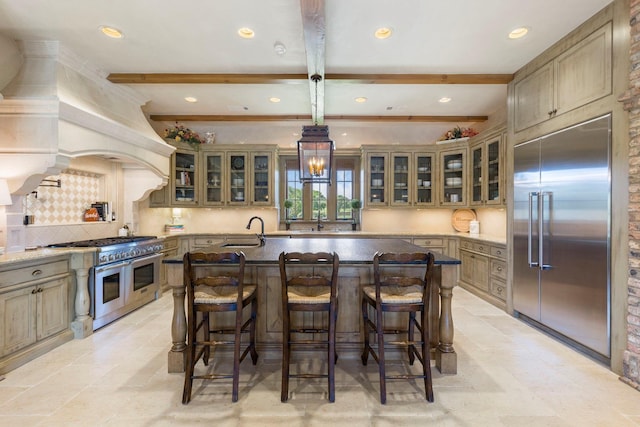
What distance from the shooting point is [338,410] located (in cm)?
195

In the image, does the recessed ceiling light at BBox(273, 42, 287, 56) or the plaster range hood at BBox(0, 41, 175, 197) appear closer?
the plaster range hood at BBox(0, 41, 175, 197)

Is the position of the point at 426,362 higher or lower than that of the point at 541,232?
lower

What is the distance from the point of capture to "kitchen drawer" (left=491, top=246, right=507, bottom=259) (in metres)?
3.88

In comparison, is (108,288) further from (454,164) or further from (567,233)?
(454,164)

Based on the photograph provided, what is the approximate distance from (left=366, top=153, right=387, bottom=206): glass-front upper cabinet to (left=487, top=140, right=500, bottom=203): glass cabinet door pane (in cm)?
176

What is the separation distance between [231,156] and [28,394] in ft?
14.0

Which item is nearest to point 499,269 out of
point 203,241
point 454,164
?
point 454,164

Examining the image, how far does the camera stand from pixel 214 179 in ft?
18.4

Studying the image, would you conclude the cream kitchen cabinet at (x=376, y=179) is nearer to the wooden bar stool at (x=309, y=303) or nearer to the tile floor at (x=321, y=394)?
the tile floor at (x=321, y=394)

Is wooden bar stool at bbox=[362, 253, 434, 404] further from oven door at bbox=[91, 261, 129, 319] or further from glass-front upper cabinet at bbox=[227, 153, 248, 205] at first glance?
glass-front upper cabinet at bbox=[227, 153, 248, 205]

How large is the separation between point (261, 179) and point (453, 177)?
3.64 m

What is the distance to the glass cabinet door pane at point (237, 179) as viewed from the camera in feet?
18.4

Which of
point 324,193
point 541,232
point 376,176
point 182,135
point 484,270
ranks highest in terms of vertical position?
point 182,135

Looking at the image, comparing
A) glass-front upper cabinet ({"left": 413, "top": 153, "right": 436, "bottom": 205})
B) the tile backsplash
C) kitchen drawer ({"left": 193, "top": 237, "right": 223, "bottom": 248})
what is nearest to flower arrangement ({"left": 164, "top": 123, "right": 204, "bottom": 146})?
the tile backsplash
